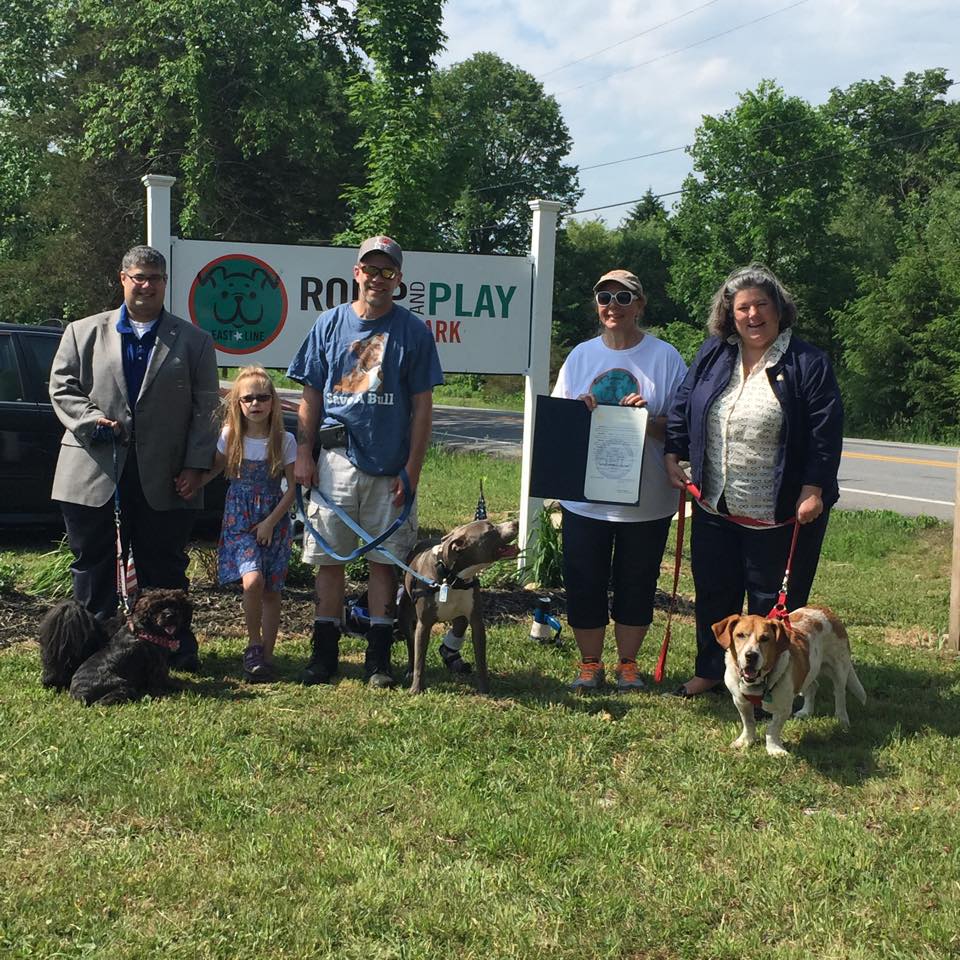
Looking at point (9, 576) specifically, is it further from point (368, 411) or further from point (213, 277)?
point (368, 411)

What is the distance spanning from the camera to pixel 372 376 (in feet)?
15.6

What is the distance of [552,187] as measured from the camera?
57406mm

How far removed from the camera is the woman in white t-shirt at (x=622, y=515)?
498 cm

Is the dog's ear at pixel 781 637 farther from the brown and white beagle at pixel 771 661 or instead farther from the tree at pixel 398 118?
the tree at pixel 398 118

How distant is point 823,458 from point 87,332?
3401mm

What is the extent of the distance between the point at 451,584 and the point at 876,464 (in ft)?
50.8

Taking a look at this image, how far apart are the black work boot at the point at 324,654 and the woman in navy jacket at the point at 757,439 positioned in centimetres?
181

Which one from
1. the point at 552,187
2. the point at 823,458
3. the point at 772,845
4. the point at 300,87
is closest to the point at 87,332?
the point at 823,458

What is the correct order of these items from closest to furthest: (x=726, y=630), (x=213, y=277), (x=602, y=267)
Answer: (x=726, y=630)
(x=213, y=277)
(x=602, y=267)

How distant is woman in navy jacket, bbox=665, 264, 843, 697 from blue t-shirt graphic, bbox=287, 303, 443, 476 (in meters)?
1.22

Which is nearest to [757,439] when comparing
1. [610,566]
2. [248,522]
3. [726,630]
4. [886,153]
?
[726,630]

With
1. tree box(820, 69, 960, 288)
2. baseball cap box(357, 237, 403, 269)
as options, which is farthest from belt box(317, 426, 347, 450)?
tree box(820, 69, 960, 288)

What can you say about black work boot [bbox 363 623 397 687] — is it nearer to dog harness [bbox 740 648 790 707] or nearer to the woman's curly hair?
dog harness [bbox 740 648 790 707]

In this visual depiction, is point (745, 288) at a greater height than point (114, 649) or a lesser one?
greater
